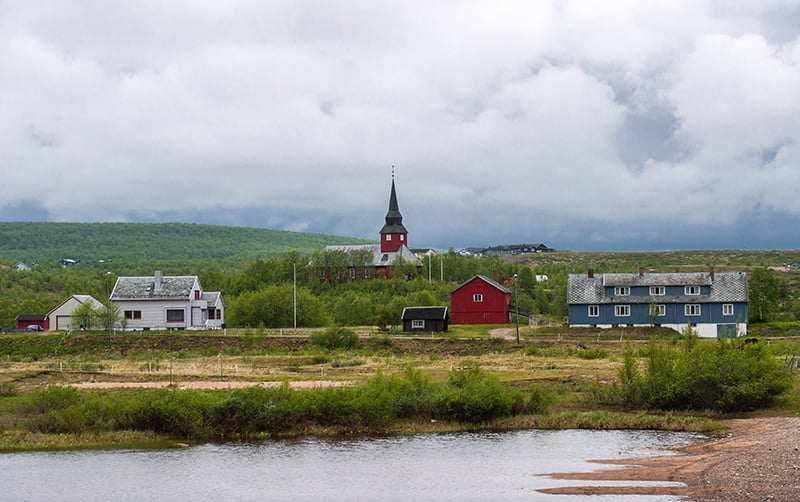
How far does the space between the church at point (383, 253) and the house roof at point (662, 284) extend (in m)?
43.6

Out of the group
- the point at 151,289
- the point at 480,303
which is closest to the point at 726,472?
the point at 480,303

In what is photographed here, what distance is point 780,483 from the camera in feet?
82.5

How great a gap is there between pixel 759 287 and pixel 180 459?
213 ft

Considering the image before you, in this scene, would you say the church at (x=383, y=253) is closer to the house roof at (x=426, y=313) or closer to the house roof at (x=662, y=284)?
the house roof at (x=426, y=313)

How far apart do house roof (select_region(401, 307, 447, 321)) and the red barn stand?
5.21 meters

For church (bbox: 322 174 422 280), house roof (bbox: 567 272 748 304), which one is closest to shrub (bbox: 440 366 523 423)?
house roof (bbox: 567 272 748 304)

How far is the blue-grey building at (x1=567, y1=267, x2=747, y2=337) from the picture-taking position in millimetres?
77188

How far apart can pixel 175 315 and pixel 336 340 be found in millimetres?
23408

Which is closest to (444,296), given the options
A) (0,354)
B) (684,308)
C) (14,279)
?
(684,308)

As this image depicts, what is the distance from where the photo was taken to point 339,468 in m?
29.8

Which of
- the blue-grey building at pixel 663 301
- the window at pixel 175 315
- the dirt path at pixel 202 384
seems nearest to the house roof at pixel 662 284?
the blue-grey building at pixel 663 301

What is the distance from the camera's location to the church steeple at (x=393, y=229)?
125m

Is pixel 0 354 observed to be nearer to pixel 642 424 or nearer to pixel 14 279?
pixel 642 424

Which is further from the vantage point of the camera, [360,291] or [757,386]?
[360,291]
